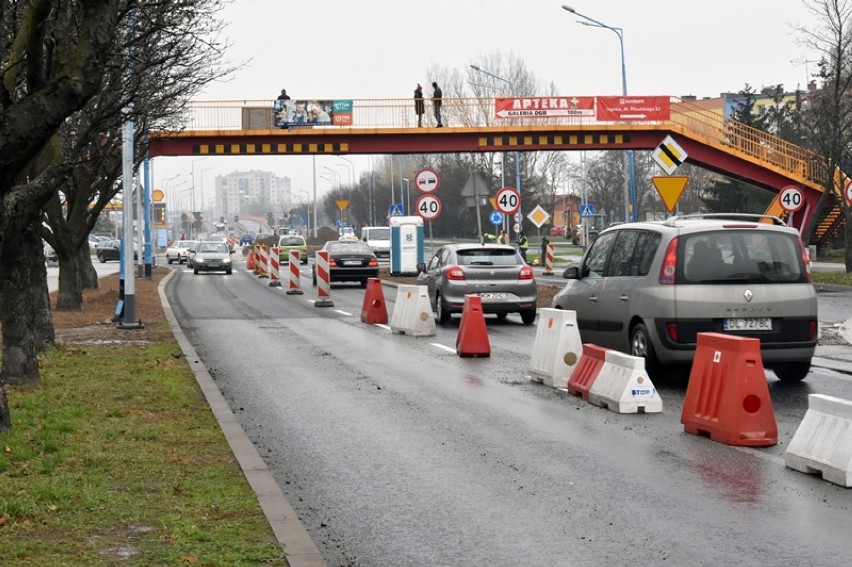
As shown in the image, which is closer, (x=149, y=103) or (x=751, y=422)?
(x=751, y=422)

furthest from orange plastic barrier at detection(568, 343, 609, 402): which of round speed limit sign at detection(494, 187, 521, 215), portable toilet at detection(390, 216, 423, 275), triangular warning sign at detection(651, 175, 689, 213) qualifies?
portable toilet at detection(390, 216, 423, 275)

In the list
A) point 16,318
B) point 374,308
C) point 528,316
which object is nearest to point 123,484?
point 16,318

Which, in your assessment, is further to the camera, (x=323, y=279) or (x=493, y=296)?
(x=323, y=279)

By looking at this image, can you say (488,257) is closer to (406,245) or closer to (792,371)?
(792,371)

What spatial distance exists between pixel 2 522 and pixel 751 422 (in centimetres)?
558

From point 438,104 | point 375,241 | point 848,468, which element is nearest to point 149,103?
point 848,468

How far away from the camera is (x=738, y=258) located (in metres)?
13.6

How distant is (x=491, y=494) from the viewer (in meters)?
8.15

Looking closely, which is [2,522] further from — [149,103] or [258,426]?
[149,103]

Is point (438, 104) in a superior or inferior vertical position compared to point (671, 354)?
superior

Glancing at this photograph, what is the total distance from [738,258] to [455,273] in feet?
35.5

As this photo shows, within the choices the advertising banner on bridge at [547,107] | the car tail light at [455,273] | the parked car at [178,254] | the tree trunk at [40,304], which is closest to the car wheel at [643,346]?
the tree trunk at [40,304]

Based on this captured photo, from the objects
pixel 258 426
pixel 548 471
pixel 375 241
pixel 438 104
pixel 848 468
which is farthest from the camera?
pixel 375 241

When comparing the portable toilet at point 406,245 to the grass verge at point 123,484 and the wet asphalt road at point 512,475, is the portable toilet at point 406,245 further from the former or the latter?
the grass verge at point 123,484
